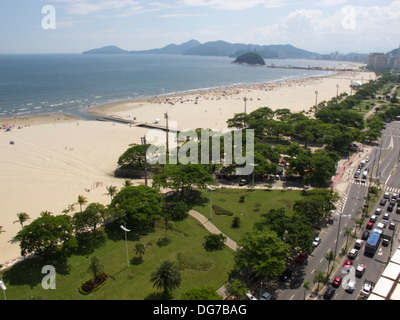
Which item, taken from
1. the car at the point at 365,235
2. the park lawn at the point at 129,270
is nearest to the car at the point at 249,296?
the park lawn at the point at 129,270

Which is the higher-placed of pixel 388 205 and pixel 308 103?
pixel 308 103

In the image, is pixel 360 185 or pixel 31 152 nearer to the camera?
pixel 360 185

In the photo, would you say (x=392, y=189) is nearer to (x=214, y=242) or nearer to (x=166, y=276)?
(x=214, y=242)

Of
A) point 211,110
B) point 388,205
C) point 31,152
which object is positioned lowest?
point 388,205

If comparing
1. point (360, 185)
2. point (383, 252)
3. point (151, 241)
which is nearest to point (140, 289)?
point (151, 241)

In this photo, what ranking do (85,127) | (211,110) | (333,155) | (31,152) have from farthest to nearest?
(211,110) < (85,127) < (31,152) < (333,155)
